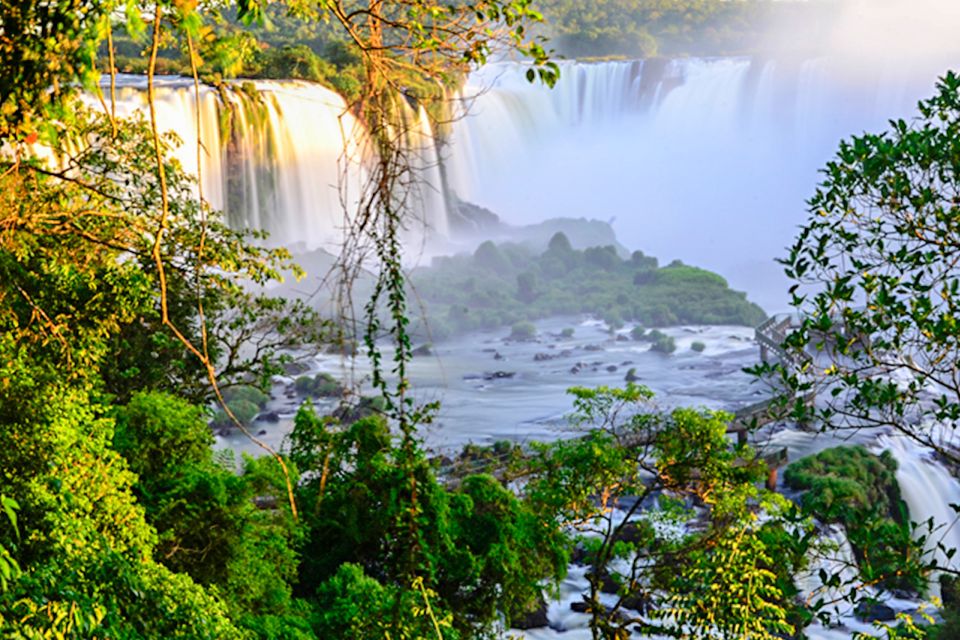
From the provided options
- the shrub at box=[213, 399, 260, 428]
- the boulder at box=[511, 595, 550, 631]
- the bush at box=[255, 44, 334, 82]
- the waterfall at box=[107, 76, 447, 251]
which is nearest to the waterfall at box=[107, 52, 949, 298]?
the waterfall at box=[107, 76, 447, 251]

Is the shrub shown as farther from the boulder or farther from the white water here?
the white water

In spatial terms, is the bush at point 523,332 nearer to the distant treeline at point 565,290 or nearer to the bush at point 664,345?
the distant treeline at point 565,290

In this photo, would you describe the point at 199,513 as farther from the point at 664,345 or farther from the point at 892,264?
the point at 664,345

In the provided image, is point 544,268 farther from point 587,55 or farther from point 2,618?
point 2,618

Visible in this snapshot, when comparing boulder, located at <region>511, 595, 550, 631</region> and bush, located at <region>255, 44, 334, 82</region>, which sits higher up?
bush, located at <region>255, 44, 334, 82</region>

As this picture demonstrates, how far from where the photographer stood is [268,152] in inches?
687

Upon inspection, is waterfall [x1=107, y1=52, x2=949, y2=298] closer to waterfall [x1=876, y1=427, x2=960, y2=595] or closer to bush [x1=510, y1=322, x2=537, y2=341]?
bush [x1=510, y1=322, x2=537, y2=341]

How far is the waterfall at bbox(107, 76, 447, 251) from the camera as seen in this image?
15047mm

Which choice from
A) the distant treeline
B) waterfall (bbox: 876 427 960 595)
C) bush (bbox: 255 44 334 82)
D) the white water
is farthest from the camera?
the white water

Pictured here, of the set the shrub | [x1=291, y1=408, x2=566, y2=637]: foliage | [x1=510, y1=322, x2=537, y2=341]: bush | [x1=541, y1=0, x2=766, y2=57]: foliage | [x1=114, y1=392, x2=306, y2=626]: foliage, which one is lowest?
[x1=510, y1=322, x2=537, y2=341]: bush

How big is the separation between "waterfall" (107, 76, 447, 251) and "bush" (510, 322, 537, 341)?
4.71 meters

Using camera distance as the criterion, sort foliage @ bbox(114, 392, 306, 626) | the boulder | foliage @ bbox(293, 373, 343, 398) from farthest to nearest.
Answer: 1. foliage @ bbox(293, 373, 343, 398)
2. the boulder
3. foliage @ bbox(114, 392, 306, 626)

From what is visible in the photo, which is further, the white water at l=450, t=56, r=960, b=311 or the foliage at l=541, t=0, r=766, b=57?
the foliage at l=541, t=0, r=766, b=57

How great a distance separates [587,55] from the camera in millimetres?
37969
